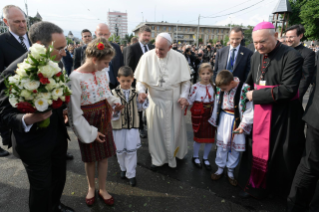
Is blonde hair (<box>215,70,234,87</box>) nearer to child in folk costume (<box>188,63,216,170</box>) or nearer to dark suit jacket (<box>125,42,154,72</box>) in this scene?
child in folk costume (<box>188,63,216,170</box>)

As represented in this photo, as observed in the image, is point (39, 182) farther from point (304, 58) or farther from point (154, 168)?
point (304, 58)

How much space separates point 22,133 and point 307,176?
291 centimetres

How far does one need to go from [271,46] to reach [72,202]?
325 cm

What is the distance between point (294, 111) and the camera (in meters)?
2.53

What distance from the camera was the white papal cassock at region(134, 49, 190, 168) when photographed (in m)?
3.48

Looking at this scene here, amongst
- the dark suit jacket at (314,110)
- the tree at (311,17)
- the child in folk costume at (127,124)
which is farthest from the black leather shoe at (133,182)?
the tree at (311,17)

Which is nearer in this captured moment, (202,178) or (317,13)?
(202,178)

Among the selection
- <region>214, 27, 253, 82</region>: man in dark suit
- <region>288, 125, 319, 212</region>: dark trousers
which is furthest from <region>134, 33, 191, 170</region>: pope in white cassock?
<region>288, 125, 319, 212</region>: dark trousers

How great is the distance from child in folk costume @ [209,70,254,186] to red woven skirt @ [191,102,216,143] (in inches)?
7.4

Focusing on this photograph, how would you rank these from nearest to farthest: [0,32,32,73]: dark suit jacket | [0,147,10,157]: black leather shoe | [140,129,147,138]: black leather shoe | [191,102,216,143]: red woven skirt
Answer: [0,32,32,73]: dark suit jacket, [191,102,216,143]: red woven skirt, [0,147,10,157]: black leather shoe, [140,129,147,138]: black leather shoe

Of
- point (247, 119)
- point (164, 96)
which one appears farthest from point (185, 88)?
point (247, 119)

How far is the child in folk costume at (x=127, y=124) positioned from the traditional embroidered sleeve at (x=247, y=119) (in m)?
1.55

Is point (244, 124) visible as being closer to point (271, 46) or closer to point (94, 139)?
point (271, 46)

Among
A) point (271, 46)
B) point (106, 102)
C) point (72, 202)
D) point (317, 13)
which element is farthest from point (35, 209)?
point (317, 13)
